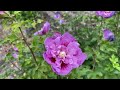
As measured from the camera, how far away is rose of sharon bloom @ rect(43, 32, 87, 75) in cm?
158

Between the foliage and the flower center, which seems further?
the foliage

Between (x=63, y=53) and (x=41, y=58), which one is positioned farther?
(x=41, y=58)

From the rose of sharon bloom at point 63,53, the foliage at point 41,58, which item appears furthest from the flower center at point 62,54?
the foliage at point 41,58

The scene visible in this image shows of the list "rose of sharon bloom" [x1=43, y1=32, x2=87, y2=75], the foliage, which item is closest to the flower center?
"rose of sharon bloom" [x1=43, y1=32, x2=87, y2=75]

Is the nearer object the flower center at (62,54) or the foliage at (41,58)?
the flower center at (62,54)

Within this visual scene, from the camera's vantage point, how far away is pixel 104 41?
6.55ft

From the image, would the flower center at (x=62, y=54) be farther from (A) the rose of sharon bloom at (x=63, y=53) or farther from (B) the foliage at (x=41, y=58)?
(B) the foliage at (x=41, y=58)

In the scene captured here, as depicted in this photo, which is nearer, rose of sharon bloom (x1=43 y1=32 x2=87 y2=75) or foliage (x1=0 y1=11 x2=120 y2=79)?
rose of sharon bloom (x1=43 y1=32 x2=87 y2=75)

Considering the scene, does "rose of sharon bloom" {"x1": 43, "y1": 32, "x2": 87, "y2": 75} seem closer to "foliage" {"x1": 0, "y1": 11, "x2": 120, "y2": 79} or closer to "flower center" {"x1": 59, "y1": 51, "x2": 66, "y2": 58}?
"flower center" {"x1": 59, "y1": 51, "x2": 66, "y2": 58}

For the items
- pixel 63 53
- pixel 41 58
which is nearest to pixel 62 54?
pixel 63 53

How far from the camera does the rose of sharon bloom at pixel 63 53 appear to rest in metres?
1.58

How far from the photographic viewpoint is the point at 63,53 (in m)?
1.63

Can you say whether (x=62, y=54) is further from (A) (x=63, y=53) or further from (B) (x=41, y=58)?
(B) (x=41, y=58)
